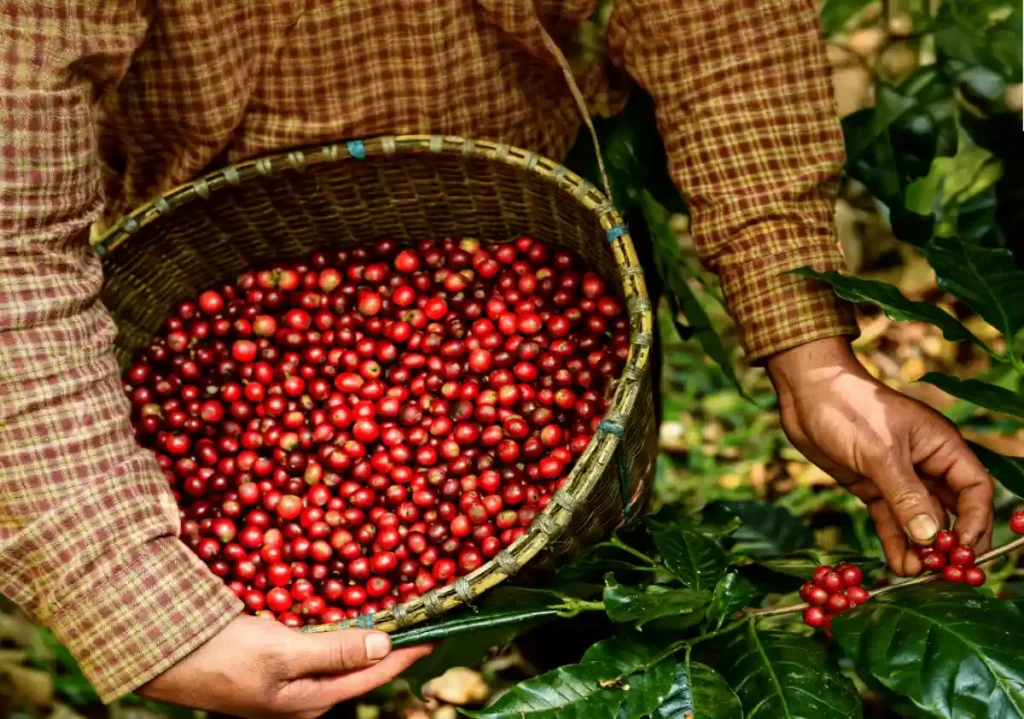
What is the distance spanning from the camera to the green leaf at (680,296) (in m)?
1.41

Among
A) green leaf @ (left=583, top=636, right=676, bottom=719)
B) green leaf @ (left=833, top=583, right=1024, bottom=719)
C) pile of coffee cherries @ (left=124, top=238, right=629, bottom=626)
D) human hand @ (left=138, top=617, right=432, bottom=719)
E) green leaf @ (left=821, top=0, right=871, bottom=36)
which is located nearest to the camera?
green leaf @ (left=833, top=583, right=1024, bottom=719)

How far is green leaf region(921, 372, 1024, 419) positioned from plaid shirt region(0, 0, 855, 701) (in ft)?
0.62

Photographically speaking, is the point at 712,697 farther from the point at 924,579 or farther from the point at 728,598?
the point at 924,579

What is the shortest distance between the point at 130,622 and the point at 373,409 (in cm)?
50

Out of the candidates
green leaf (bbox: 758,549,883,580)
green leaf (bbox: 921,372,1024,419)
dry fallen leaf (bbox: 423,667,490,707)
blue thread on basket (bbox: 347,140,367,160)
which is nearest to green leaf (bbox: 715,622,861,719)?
green leaf (bbox: 758,549,883,580)

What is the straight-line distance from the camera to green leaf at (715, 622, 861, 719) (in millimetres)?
942

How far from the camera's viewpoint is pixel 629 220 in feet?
5.15

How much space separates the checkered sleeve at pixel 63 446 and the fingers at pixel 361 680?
15 cm

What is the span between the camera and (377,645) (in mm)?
1104

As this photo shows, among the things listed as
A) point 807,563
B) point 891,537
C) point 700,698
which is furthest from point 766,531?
point 700,698

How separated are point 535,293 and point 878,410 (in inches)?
22.7

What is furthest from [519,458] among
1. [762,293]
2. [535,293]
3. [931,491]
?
[931,491]

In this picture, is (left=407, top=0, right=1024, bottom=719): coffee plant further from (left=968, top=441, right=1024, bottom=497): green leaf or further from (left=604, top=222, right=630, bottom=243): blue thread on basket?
(left=604, top=222, right=630, bottom=243): blue thread on basket

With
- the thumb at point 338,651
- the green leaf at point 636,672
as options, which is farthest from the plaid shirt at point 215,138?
the green leaf at point 636,672
